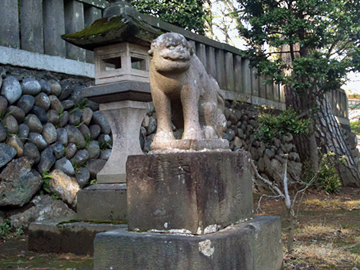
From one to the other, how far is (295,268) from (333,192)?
562cm

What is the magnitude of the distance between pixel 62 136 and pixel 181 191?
11.0ft

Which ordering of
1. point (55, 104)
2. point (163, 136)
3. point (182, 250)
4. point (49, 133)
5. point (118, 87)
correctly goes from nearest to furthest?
point (182, 250)
point (163, 136)
point (118, 87)
point (49, 133)
point (55, 104)

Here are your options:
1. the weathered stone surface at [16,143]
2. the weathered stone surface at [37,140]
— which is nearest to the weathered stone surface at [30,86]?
the weathered stone surface at [37,140]

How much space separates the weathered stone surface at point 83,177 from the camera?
5.50 metres

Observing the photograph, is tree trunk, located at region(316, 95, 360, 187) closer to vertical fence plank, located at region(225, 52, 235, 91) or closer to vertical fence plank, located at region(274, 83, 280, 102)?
vertical fence plank, located at region(274, 83, 280, 102)

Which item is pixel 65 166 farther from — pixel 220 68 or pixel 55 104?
pixel 220 68

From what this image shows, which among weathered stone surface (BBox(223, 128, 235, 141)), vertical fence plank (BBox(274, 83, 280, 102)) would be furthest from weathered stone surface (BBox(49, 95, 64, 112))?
vertical fence plank (BBox(274, 83, 280, 102))

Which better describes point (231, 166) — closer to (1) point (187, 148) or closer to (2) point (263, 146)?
(1) point (187, 148)

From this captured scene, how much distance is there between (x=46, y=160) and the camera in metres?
5.27

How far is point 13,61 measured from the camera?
5215 millimetres

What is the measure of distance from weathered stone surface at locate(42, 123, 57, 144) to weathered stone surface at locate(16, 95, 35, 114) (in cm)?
32

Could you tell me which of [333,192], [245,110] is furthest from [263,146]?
[333,192]

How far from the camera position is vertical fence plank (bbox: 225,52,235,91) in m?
8.81

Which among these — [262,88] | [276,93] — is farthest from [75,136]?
[276,93]
